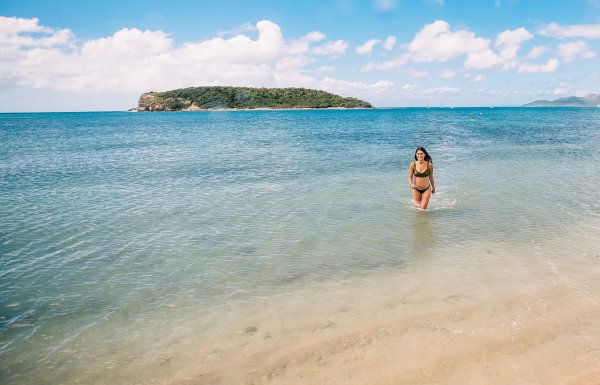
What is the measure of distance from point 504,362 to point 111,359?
5669 millimetres

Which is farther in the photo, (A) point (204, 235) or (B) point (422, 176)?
(B) point (422, 176)

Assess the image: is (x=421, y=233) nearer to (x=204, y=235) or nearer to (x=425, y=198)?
(x=425, y=198)

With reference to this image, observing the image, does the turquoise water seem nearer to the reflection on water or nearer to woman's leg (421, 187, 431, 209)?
A: the reflection on water

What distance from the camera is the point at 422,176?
13.3m

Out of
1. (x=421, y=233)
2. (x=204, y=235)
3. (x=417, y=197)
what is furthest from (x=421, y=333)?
(x=417, y=197)

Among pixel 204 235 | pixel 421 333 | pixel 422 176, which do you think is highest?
pixel 422 176

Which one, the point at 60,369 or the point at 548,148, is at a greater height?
the point at 548,148

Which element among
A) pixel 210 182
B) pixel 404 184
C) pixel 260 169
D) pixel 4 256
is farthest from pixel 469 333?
pixel 260 169

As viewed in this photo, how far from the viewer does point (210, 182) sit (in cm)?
1958

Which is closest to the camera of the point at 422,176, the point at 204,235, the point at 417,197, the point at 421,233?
the point at 421,233

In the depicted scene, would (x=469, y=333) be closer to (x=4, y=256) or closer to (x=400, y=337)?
(x=400, y=337)

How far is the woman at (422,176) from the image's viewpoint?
13172 mm

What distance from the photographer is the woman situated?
43.2 feet

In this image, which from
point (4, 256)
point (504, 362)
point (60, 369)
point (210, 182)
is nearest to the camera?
point (504, 362)
